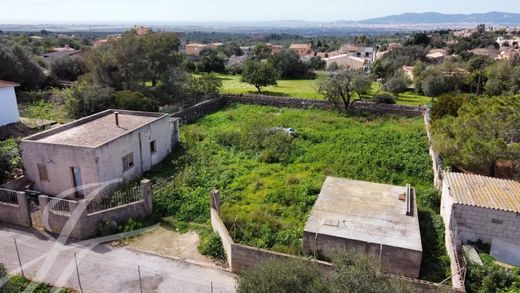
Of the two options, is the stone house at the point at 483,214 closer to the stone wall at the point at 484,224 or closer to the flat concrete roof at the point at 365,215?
the stone wall at the point at 484,224

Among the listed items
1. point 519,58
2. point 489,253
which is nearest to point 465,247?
point 489,253

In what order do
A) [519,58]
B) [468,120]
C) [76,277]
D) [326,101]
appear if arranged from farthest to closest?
[519,58], [326,101], [468,120], [76,277]

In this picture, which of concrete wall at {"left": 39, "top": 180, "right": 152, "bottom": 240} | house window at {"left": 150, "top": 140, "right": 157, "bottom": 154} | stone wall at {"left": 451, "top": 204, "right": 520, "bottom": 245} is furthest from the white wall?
stone wall at {"left": 451, "top": 204, "right": 520, "bottom": 245}

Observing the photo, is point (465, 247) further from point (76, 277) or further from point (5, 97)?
point (5, 97)

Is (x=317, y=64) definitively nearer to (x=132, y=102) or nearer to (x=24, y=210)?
(x=132, y=102)

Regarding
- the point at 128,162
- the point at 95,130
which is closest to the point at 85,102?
the point at 95,130
